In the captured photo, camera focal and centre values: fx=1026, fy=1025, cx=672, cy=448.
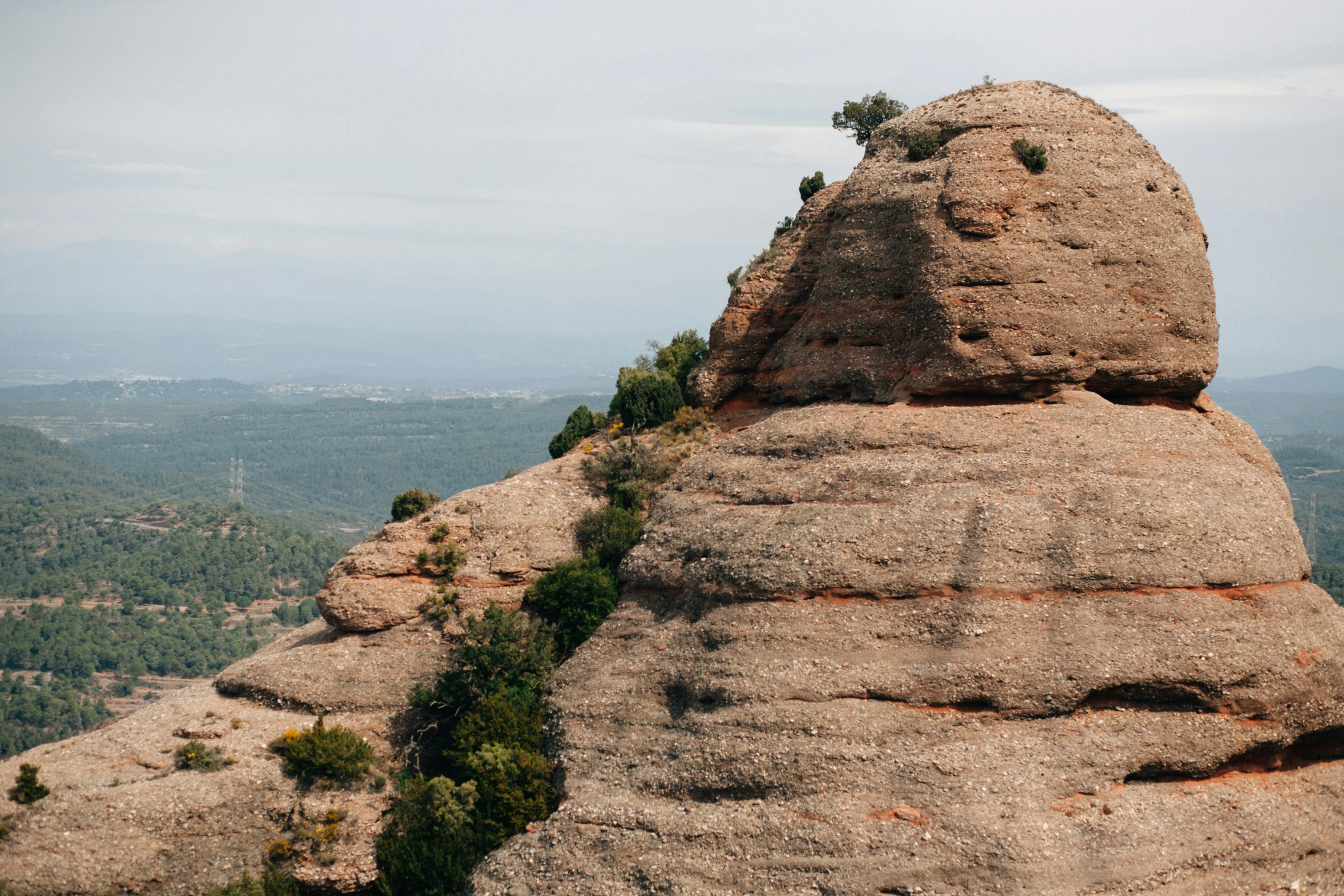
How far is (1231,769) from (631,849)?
613 inches

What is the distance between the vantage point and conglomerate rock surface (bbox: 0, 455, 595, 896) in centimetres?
3108

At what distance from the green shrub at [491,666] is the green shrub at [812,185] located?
71.6ft

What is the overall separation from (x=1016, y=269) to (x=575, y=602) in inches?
726

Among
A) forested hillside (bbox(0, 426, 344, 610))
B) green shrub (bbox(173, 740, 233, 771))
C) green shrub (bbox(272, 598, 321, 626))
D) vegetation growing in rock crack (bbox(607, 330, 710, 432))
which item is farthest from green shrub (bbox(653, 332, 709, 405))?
forested hillside (bbox(0, 426, 344, 610))

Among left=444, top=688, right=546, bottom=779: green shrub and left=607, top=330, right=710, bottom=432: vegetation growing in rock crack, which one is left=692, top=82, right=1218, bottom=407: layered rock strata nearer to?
left=607, top=330, right=710, bottom=432: vegetation growing in rock crack

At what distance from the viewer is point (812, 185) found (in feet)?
145

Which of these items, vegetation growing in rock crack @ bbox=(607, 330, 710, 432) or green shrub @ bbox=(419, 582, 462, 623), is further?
vegetation growing in rock crack @ bbox=(607, 330, 710, 432)

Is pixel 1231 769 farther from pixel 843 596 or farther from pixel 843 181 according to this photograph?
pixel 843 181

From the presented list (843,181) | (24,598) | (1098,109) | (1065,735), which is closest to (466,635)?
(1065,735)

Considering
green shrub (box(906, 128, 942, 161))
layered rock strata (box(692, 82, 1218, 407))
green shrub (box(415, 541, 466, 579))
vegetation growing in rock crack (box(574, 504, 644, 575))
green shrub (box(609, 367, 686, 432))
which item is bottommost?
green shrub (box(415, 541, 466, 579))

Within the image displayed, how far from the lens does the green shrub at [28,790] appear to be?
102ft

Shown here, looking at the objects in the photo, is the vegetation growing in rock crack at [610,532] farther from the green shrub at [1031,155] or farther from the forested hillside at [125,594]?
the forested hillside at [125,594]

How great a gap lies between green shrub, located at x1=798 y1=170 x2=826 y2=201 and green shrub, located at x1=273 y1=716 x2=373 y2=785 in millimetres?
28046

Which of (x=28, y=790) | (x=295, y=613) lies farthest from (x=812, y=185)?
(x=295, y=613)
